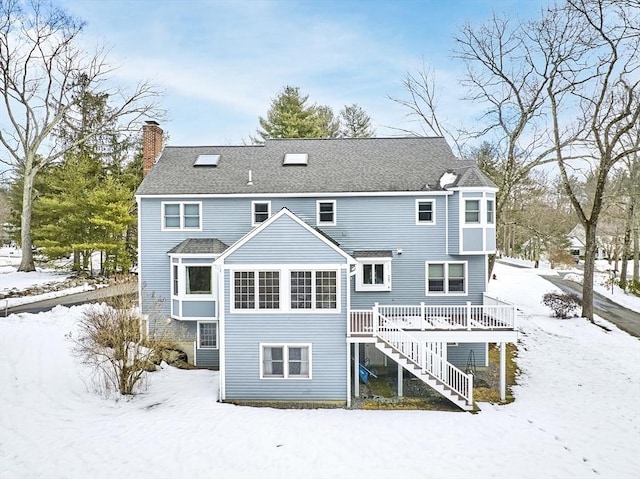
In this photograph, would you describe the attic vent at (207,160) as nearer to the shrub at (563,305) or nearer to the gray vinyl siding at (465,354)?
the gray vinyl siding at (465,354)

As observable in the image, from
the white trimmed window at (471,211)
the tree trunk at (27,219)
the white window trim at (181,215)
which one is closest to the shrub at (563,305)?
the white trimmed window at (471,211)

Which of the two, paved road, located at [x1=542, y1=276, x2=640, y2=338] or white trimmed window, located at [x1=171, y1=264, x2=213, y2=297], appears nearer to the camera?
white trimmed window, located at [x1=171, y1=264, x2=213, y2=297]

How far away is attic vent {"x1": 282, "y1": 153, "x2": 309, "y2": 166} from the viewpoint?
752 inches

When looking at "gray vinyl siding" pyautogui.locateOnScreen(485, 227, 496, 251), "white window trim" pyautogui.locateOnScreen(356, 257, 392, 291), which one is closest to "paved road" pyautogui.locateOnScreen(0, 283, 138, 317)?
"white window trim" pyautogui.locateOnScreen(356, 257, 392, 291)

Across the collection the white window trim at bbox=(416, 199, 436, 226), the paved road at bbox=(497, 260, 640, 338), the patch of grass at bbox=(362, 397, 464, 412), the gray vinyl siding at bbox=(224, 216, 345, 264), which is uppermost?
the white window trim at bbox=(416, 199, 436, 226)

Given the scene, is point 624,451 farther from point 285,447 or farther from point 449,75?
point 449,75

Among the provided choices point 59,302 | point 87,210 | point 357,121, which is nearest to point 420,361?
point 59,302

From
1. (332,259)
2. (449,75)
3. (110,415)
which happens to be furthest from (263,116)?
(110,415)

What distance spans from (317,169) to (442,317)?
815cm

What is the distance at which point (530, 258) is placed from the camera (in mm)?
61750

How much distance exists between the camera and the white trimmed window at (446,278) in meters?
17.4

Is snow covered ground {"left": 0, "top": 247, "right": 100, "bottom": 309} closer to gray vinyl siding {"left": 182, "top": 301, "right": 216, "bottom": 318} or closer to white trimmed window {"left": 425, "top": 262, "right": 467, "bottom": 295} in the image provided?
gray vinyl siding {"left": 182, "top": 301, "right": 216, "bottom": 318}

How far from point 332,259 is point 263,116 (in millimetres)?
31961

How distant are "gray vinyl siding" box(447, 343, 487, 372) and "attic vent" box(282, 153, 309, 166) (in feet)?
33.2
